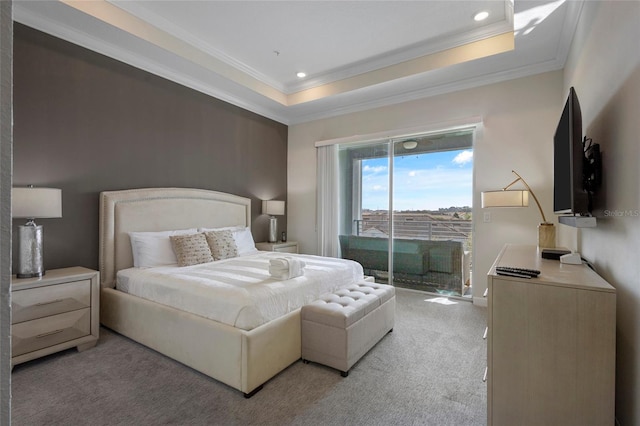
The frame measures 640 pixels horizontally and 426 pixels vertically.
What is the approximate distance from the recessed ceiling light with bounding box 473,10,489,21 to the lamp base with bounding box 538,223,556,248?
2.14 metres

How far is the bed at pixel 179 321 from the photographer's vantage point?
199 cm

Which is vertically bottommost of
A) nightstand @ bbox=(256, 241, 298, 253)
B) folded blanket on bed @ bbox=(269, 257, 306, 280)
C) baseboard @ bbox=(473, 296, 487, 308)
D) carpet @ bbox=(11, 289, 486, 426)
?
carpet @ bbox=(11, 289, 486, 426)

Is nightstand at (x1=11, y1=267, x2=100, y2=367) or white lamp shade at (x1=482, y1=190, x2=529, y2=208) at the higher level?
white lamp shade at (x1=482, y1=190, x2=529, y2=208)

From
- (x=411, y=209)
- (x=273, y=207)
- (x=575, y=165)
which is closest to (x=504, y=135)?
(x=411, y=209)

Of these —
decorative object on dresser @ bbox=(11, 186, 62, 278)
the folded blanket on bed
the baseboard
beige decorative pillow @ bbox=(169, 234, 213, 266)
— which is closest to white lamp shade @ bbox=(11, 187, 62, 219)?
decorative object on dresser @ bbox=(11, 186, 62, 278)

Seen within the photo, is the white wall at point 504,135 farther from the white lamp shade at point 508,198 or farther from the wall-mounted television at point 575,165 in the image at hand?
the wall-mounted television at point 575,165

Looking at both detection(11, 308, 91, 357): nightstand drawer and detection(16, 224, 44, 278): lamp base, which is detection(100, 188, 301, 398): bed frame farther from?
detection(16, 224, 44, 278): lamp base

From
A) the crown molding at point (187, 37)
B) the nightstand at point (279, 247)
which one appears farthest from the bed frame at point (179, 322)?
the crown molding at point (187, 37)

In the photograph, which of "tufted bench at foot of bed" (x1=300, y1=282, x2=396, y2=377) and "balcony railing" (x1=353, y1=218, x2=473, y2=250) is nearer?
"tufted bench at foot of bed" (x1=300, y1=282, x2=396, y2=377)

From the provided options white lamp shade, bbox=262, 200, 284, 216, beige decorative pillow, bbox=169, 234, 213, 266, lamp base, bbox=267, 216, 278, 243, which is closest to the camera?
beige decorative pillow, bbox=169, 234, 213, 266

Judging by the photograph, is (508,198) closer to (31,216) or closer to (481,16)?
(481,16)

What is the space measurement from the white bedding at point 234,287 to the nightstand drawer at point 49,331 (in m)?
0.41

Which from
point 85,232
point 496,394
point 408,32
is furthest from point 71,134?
point 496,394

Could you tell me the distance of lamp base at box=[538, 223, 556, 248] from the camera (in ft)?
9.07
